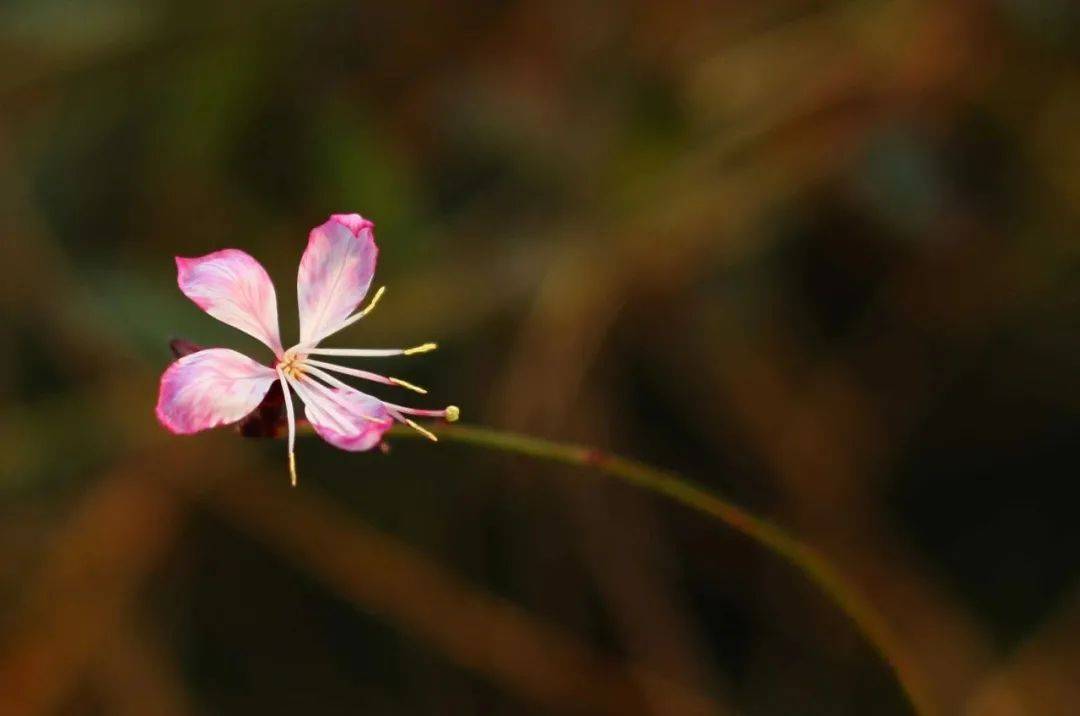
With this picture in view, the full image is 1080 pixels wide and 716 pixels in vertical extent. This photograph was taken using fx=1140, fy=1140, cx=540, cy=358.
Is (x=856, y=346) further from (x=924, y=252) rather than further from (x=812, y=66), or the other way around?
(x=812, y=66)

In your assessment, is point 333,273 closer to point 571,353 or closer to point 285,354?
point 285,354

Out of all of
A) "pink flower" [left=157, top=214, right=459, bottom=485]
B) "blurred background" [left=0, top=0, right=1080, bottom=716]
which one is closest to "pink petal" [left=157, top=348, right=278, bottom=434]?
"pink flower" [left=157, top=214, right=459, bottom=485]

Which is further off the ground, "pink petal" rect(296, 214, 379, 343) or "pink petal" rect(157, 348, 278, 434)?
"pink petal" rect(296, 214, 379, 343)

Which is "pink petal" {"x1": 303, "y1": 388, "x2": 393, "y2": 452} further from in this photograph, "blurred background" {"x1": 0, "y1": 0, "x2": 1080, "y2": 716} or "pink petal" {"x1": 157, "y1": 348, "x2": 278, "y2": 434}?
"blurred background" {"x1": 0, "y1": 0, "x2": 1080, "y2": 716}

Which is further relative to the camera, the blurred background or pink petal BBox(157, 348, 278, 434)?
the blurred background

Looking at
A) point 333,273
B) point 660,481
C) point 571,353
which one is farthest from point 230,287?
point 571,353

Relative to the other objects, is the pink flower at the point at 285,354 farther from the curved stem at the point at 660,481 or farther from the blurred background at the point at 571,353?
the blurred background at the point at 571,353

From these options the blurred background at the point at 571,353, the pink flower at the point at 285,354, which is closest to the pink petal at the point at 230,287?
the pink flower at the point at 285,354
